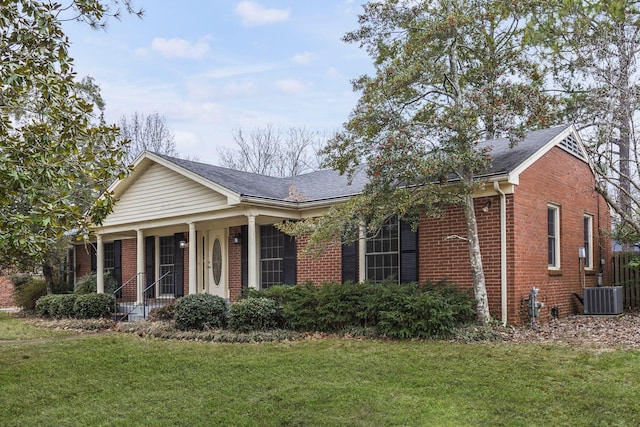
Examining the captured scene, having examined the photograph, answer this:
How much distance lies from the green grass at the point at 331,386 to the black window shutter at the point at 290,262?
15.8 ft

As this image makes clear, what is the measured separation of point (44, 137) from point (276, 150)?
31.7 metres

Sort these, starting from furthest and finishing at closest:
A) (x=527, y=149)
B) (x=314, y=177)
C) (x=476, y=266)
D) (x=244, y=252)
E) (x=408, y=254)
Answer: (x=314, y=177) < (x=244, y=252) < (x=408, y=254) < (x=527, y=149) < (x=476, y=266)

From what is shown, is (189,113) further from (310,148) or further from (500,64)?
(500,64)

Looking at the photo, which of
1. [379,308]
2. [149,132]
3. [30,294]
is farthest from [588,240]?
[149,132]

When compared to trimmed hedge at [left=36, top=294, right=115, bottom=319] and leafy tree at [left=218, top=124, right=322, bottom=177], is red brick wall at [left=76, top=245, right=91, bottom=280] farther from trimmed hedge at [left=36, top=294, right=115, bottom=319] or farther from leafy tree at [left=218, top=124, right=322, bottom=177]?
leafy tree at [left=218, top=124, right=322, bottom=177]

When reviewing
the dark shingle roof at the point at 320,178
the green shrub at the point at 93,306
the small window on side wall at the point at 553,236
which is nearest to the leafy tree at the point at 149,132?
the dark shingle roof at the point at 320,178

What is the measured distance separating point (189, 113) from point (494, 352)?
2861 cm

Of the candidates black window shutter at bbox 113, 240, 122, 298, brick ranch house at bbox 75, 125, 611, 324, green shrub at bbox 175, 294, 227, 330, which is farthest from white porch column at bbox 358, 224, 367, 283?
black window shutter at bbox 113, 240, 122, 298

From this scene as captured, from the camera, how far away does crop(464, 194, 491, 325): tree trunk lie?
9922 mm

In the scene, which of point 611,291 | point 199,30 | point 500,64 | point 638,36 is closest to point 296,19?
point 199,30

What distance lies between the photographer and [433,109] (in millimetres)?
10883

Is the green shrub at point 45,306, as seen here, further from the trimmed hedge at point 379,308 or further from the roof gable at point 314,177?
the trimmed hedge at point 379,308

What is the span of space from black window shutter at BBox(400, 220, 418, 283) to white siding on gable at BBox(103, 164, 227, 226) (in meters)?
4.42

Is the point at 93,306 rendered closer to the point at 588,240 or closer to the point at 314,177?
the point at 314,177
